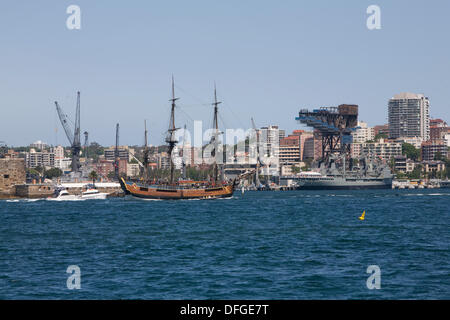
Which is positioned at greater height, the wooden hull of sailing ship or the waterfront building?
the waterfront building

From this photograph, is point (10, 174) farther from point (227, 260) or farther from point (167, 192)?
point (227, 260)

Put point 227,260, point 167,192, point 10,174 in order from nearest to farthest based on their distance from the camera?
point 227,260, point 167,192, point 10,174

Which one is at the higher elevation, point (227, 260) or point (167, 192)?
point (227, 260)

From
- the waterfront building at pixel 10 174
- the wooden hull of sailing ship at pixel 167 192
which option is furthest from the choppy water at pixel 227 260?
the waterfront building at pixel 10 174

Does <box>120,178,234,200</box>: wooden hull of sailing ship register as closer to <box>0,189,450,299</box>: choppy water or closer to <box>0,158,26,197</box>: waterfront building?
<box>0,158,26,197</box>: waterfront building

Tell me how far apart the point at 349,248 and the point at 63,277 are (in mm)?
18161

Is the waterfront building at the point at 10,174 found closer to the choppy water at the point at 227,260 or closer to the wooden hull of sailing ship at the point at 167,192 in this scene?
the wooden hull of sailing ship at the point at 167,192

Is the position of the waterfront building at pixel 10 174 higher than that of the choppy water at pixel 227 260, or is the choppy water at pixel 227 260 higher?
the waterfront building at pixel 10 174

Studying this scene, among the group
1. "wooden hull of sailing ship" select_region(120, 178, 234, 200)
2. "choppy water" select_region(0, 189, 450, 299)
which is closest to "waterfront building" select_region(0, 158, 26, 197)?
"wooden hull of sailing ship" select_region(120, 178, 234, 200)

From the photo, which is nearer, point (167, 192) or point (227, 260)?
point (227, 260)

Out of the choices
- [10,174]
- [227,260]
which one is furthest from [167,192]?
[227,260]

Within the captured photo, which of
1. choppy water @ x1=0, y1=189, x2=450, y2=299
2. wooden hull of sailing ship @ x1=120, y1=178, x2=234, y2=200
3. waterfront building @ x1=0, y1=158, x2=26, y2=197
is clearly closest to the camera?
choppy water @ x1=0, y1=189, x2=450, y2=299

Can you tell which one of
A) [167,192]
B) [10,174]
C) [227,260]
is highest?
[10,174]
